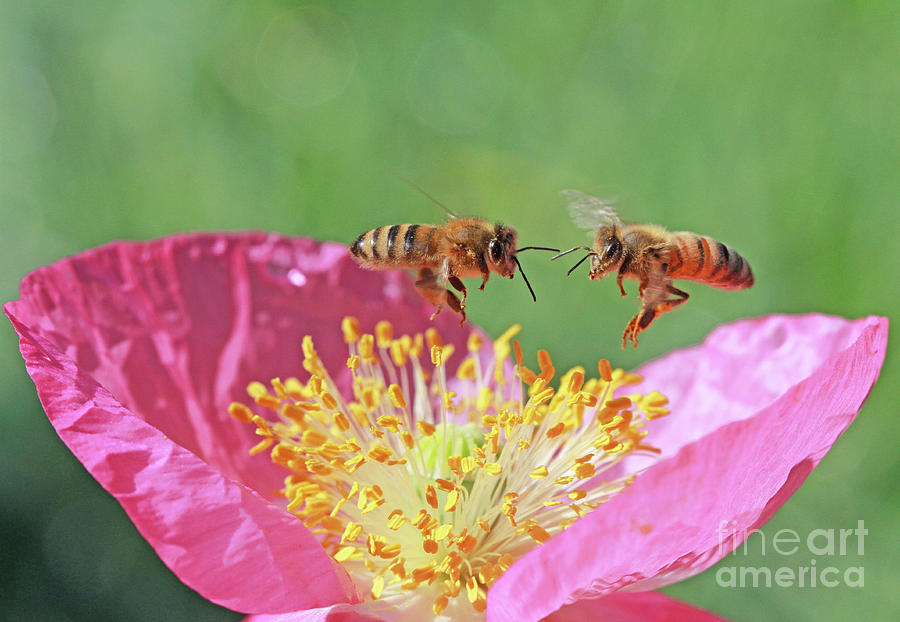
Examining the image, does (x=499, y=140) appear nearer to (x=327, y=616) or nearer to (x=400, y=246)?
(x=400, y=246)

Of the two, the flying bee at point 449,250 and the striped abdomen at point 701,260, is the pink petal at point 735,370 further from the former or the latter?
the flying bee at point 449,250

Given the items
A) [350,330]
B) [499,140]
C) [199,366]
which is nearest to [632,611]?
[350,330]

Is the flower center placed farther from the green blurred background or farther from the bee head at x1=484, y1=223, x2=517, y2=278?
the green blurred background

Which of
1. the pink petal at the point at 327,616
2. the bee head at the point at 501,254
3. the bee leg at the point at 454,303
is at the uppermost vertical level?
the bee head at the point at 501,254

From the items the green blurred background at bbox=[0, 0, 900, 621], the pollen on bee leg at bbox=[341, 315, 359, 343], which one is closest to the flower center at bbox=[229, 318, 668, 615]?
the pollen on bee leg at bbox=[341, 315, 359, 343]

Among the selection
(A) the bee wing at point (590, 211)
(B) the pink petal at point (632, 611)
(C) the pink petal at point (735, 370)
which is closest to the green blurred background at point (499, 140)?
(C) the pink petal at point (735, 370)

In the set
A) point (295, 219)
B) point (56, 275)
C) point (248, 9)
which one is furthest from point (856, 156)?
point (56, 275)

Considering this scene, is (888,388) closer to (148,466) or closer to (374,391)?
(374,391)
